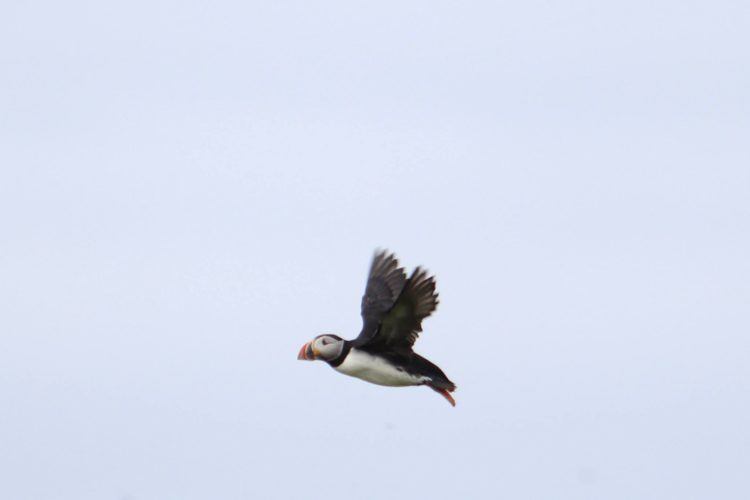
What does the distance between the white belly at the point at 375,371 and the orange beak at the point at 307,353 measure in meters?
0.54

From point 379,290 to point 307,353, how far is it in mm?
1098

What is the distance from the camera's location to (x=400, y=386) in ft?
242

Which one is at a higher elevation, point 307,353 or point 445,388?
point 307,353

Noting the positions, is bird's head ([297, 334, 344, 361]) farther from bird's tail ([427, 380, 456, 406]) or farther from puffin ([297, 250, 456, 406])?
bird's tail ([427, 380, 456, 406])

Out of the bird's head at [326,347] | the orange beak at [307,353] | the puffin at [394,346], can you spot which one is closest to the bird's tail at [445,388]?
the puffin at [394,346]

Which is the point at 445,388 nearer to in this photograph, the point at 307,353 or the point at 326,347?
the point at 326,347

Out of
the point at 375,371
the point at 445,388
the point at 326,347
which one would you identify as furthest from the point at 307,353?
the point at 445,388

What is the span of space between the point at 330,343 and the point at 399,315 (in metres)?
0.87

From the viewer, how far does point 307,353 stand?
74125mm

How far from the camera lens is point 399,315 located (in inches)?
2899

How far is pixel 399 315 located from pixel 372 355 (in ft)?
1.79

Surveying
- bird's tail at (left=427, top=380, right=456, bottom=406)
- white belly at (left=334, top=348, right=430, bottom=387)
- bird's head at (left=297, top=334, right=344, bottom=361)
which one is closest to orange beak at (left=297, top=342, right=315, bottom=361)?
bird's head at (left=297, top=334, right=344, bottom=361)

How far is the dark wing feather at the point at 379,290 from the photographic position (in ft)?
242

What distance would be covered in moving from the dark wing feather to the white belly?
0.72 ft
